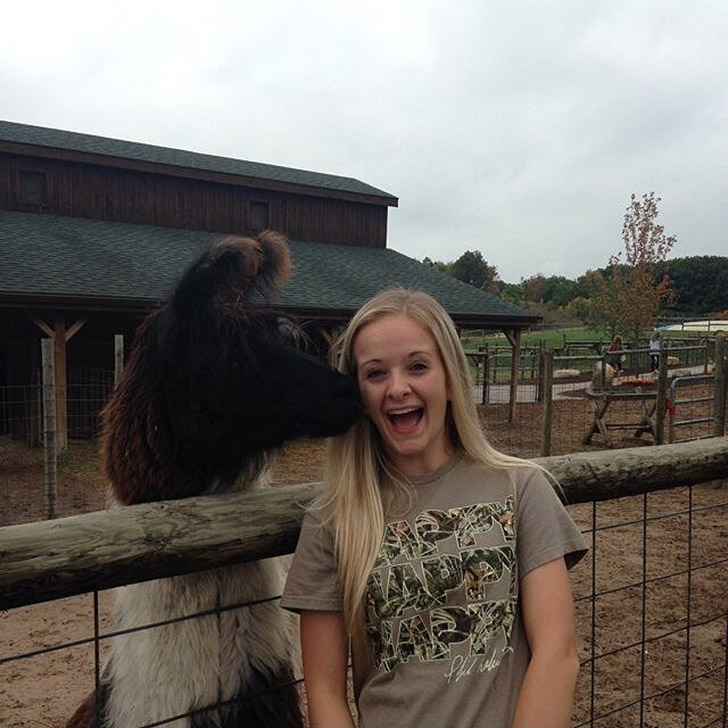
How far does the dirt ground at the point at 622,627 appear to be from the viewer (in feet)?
13.0

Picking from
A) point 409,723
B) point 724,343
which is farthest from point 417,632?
point 724,343

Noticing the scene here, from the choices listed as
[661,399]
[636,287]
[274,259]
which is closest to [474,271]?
[636,287]

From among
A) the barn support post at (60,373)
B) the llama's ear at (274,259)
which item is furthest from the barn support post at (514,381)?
the llama's ear at (274,259)

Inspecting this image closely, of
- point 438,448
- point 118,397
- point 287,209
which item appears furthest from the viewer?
point 287,209

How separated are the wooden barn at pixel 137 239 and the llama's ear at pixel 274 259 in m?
7.83

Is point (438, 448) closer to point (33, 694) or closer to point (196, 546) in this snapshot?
point (196, 546)

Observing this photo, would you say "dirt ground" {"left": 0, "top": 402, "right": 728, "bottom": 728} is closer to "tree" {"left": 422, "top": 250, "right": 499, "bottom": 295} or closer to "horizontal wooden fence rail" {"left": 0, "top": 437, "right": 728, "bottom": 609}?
"horizontal wooden fence rail" {"left": 0, "top": 437, "right": 728, "bottom": 609}

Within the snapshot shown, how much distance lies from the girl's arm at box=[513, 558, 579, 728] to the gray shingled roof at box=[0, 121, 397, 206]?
17.5m

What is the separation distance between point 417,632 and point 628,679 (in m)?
3.51

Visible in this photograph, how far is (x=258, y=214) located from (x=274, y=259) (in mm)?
18090

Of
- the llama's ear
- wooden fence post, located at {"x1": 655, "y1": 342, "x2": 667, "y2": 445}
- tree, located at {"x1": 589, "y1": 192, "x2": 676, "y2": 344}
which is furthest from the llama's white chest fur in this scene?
tree, located at {"x1": 589, "y1": 192, "x2": 676, "y2": 344}

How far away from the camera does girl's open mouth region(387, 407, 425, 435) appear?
170 centimetres

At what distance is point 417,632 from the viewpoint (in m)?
1.54

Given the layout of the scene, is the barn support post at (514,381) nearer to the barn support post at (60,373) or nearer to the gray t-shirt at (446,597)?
the barn support post at (60,373)
